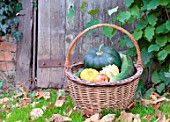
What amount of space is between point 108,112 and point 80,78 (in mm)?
324

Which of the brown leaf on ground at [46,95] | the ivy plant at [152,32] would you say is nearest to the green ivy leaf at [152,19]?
the ivy plant at [152,32]

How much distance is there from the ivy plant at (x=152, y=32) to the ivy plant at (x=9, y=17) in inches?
28.1

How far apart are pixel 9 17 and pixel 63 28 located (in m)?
0.55

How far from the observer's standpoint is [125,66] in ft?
8.92

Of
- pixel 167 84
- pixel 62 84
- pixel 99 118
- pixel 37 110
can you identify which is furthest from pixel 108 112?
pixel 62 84

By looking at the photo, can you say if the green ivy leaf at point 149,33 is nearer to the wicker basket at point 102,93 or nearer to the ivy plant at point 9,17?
the wicker basket at point 102,93

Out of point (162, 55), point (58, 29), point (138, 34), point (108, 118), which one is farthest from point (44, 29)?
point (108, 118)

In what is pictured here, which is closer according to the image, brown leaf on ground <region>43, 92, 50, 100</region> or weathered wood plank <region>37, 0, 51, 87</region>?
brown leaf on ground <region>43, 92, 50, 100</region>

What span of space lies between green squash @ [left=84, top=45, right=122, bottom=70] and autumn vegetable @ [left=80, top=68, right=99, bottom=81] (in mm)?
92

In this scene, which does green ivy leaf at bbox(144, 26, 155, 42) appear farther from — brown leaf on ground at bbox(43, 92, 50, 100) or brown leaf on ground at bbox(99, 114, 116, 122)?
brown leaf on ground at bbox(43, 92, 50, 100)

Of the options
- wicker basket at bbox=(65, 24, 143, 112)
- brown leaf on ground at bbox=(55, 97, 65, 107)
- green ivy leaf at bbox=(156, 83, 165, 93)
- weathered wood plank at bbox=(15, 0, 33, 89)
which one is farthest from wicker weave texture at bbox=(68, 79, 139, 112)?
weathered wood plank at bbox=(15, 0, 33, 89)

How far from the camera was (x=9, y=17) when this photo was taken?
3.44 meters

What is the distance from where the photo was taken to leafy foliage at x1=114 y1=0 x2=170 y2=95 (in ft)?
9.23

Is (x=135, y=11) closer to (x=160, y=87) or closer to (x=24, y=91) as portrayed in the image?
(x=160, y=87)
